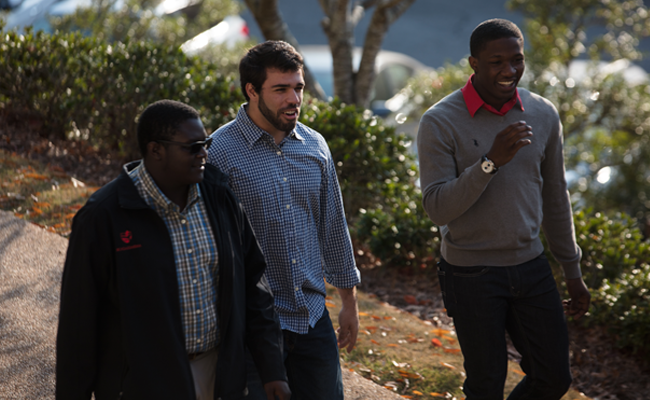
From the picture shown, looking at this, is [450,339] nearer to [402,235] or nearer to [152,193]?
[402,235]

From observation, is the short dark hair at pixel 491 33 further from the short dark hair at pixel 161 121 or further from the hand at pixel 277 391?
the hand at pixel 277 391

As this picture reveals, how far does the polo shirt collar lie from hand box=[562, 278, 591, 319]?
1040 mm

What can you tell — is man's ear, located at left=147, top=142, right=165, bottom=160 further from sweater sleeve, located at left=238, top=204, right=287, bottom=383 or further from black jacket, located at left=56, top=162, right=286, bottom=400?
sweater sleeve, located at left=238, top=204, right=287, bottom=383

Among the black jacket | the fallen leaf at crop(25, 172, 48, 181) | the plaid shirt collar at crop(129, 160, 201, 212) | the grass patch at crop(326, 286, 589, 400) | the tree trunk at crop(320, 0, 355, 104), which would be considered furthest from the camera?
the tree trunk at crop(320, 0, 355, 104)

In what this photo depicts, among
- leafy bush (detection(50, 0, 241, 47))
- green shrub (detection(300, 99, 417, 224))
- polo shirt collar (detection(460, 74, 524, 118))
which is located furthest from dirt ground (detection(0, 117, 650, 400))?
leafy bush (detection(50, 0, 241, 47))

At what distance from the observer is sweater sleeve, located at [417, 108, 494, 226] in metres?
3.02

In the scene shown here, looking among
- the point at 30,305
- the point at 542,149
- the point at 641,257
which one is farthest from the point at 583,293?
the point at 30,305

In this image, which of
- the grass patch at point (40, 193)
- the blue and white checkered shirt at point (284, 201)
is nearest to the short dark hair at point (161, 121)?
the blue and white checkered shirt at point (284, 201)

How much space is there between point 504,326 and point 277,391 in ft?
4.40

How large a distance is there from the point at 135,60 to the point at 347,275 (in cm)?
580

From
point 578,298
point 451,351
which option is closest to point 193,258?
point 578,298

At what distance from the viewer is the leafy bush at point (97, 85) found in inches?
307

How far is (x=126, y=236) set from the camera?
2178mm

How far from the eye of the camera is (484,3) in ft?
95.5
